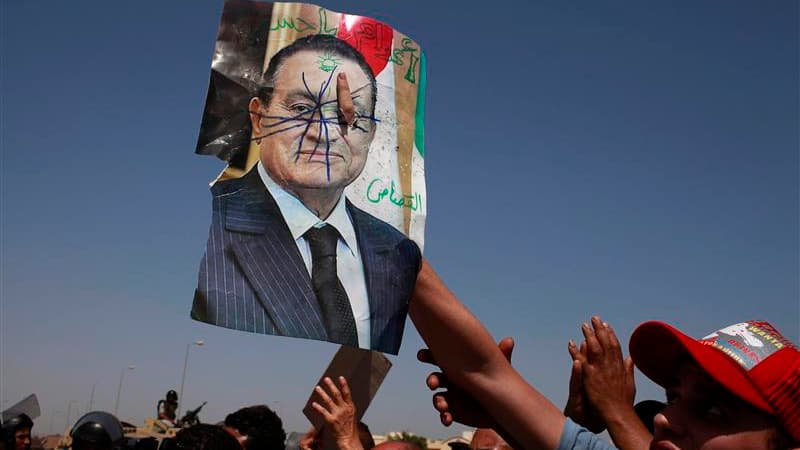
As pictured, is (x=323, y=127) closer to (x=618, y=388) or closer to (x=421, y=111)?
(x=421, y=111)

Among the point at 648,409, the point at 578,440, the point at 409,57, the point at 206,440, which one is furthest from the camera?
the point at 648,409

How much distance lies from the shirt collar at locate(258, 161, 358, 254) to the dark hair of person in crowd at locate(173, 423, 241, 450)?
114 centimetres

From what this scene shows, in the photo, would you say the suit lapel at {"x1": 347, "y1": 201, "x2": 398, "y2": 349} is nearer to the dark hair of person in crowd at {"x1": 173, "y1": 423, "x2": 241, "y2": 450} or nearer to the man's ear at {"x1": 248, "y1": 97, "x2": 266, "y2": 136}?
the man's ear at {"x1": 248, "y1": 97, "x2": 266, "y2": 136}

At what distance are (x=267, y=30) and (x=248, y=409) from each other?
2.89 meters

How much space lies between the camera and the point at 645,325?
2.05 m

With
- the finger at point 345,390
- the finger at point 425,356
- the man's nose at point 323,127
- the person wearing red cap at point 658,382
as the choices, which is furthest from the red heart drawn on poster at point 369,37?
the finger at point 345,390

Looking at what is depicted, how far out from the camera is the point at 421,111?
2510mm

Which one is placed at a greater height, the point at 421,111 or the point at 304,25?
the point at 304,25

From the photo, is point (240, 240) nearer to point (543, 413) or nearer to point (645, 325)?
point (543, 413)

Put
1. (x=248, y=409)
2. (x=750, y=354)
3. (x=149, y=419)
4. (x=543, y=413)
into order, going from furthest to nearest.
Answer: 1. (x=149, y=419)
2. (x=248, y=409)
3. (x=543, y=413)
4. (x=750, y=354)

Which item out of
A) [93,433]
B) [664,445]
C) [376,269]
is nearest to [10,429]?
[93,433]

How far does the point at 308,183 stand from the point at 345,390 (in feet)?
4.54

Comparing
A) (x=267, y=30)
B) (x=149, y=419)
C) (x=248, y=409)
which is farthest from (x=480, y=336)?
(x=149, y=419)

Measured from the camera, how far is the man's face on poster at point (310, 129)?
224 cm
